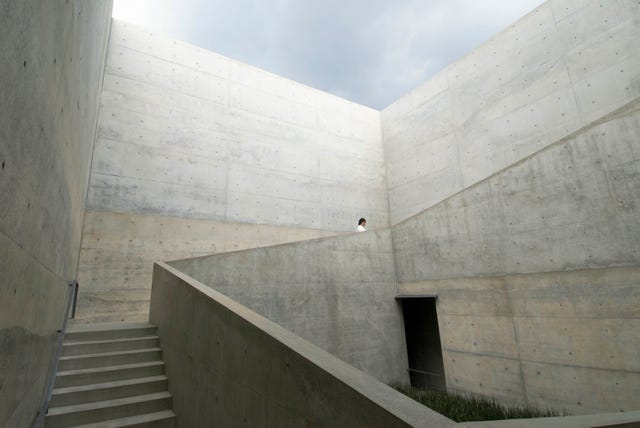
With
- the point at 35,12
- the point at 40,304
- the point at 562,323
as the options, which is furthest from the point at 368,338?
the point at 35,12

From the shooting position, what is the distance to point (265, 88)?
10.5 metres

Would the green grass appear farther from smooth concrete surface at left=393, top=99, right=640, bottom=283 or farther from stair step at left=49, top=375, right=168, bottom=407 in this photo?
stair step at left=49, top=375, right=168, bottom=407

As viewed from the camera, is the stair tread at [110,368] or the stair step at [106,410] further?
the stair tread at [110,368]

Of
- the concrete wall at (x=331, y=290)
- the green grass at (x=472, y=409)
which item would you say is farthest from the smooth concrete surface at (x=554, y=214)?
the green grass at (x=472, y=409)

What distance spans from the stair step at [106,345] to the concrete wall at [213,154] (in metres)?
3.15

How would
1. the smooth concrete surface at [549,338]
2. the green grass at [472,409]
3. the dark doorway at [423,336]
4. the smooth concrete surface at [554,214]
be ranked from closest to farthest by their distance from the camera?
the smooth concrete surface at [549,338] < the smooth concrete surface at [554,214] < the green grass at [472,409] < the dark doorway at [423,336]

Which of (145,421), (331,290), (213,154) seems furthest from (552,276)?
(213,154)

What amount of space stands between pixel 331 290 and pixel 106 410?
4.91 meters

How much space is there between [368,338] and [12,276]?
7232 millimetres

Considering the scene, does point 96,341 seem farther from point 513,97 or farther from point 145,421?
point 513,97

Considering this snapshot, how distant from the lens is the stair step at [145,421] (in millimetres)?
3055

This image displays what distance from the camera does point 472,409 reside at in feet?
20.3

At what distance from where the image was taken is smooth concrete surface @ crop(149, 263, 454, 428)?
1.72 meters

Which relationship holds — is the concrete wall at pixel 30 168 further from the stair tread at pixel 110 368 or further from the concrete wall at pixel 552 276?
the concrete wall at pixel 552 276
